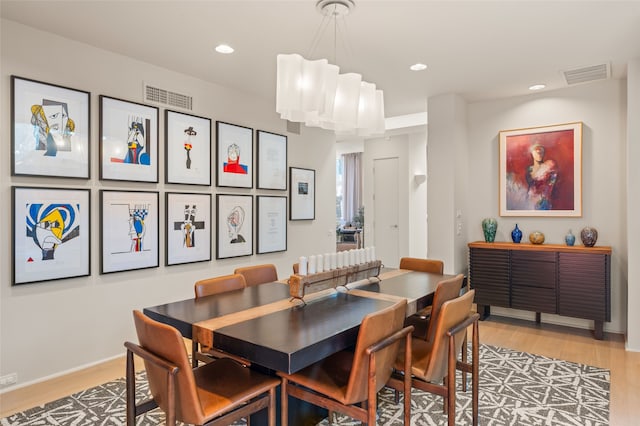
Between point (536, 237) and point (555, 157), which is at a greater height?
point (555, 157)

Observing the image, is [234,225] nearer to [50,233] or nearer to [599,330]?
[50,233]

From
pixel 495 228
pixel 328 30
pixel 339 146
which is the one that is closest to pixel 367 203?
pixel 339 146

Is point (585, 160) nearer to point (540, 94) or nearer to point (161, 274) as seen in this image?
point (540, 94)

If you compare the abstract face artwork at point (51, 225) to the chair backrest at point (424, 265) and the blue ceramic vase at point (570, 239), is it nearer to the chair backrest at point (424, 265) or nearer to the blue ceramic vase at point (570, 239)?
the chair backrest at point (424, 265)

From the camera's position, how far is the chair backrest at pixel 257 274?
3.15 meters

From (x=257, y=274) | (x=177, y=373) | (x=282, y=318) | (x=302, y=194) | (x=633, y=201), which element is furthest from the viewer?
(x=302, y=194)

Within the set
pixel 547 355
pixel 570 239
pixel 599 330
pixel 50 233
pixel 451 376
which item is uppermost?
pixel 50 233

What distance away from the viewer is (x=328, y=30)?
308 cm

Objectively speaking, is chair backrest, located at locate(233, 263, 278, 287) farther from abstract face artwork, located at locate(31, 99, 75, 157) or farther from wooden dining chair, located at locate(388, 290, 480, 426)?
abstract face artwork, located at locate(31, 99, 75, 157)

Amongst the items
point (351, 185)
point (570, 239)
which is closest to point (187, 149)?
point (570, 239)

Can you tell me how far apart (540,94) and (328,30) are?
3106 mm

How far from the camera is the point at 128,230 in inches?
141

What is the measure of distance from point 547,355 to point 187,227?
3.69 m

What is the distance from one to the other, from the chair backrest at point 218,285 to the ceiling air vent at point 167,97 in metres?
2.07
